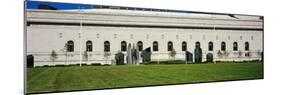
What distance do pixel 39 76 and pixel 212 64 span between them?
10.5 ft

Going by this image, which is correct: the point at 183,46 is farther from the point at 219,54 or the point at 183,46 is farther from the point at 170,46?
the point at 219,54

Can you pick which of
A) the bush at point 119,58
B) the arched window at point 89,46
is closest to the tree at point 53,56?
the arched window at point 89,46

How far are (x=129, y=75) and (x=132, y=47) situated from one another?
18.7 inches

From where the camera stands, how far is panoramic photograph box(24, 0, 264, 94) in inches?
212

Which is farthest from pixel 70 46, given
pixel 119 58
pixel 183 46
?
pixel 183 46

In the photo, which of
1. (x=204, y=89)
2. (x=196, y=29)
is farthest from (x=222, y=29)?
(x=204, y=89)

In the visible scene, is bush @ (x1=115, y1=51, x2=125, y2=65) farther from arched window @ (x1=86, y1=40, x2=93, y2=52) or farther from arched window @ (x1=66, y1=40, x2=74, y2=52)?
arched window @ (x1=66, y1=40, x2=74, y2=52)

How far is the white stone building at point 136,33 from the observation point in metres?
5.39

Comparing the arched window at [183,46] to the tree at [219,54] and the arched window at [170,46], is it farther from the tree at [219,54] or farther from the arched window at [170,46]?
the tree at [219,54]

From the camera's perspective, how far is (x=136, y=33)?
6.02 meters

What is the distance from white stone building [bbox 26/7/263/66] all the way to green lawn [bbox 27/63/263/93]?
144 mm

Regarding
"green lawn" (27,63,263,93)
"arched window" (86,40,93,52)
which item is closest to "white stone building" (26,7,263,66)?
"arched window" (86,40,93,52)

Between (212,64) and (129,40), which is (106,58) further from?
(212,64)

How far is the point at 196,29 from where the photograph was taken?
6477mm
